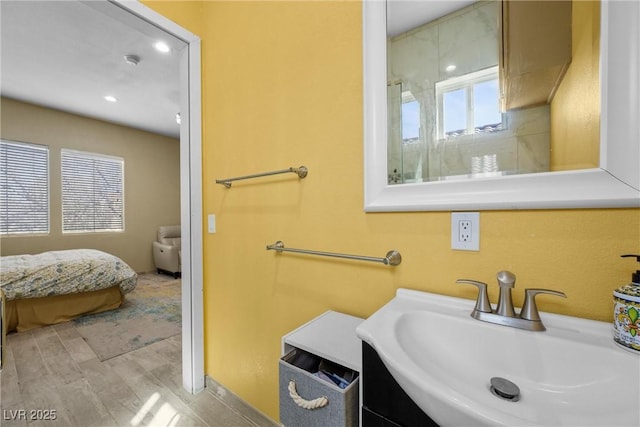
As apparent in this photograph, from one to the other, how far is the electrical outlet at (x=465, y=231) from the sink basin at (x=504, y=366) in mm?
162

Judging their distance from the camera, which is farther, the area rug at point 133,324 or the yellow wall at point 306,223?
the area rug at point 133,324

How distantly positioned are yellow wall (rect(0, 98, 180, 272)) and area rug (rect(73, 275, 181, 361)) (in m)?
1.28

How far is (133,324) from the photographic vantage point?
2617 millimetres

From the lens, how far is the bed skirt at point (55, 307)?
2428 millimetres

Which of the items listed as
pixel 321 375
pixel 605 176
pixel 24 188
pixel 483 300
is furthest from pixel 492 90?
pixel 24 188

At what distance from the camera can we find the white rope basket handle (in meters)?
0.73

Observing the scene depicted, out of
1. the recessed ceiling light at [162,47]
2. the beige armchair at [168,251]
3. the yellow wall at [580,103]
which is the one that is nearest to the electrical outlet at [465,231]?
the yellow wall at [580,103]

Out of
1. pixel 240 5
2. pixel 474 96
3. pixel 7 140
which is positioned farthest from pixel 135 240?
pixel 474 96

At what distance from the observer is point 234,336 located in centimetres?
148

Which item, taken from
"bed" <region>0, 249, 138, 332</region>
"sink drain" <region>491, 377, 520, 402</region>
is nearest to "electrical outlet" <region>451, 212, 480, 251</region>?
"sink drain" <region>491, 377, 520, 402</region>

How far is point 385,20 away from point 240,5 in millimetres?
908

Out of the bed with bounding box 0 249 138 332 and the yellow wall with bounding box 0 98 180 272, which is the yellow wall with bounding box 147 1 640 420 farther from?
the yellow wall with bounding box 0 98 180 272

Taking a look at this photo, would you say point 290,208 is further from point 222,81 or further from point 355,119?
point 222,81

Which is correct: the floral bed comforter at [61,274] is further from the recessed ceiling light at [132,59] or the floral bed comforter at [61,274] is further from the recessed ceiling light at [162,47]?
the recessed ceiling light at [162,47]
